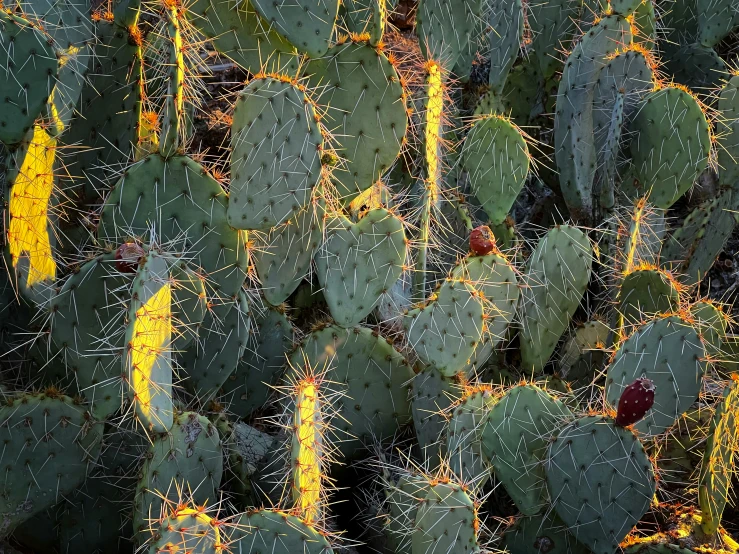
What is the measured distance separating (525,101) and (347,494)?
6.64 feet

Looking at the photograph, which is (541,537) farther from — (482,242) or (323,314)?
(323,314)

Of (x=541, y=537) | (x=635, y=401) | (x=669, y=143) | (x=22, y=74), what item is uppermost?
(x=22, y=74)

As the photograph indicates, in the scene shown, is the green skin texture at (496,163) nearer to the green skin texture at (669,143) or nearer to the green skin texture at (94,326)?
the green skin texture at (669,143)

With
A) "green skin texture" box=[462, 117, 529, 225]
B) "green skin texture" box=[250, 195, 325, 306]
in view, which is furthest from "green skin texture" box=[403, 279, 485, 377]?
"green skin texture" box=[462, 117, 529, 225]

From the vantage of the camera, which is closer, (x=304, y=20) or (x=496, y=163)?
(x=304, y=20)

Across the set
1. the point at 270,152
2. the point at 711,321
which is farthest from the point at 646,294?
the point at 270,152

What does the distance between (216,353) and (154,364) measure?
494 mm

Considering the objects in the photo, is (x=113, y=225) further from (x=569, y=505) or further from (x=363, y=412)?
(x=569, y=505)

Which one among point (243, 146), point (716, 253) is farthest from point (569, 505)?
point (716, 253)

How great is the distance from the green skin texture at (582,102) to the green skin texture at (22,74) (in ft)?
6.22

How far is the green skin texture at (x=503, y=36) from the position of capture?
339 cm

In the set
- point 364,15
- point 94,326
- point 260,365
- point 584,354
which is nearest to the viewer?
point 94,326

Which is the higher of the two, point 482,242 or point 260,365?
point 482,242

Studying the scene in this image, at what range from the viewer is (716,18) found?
377cm
